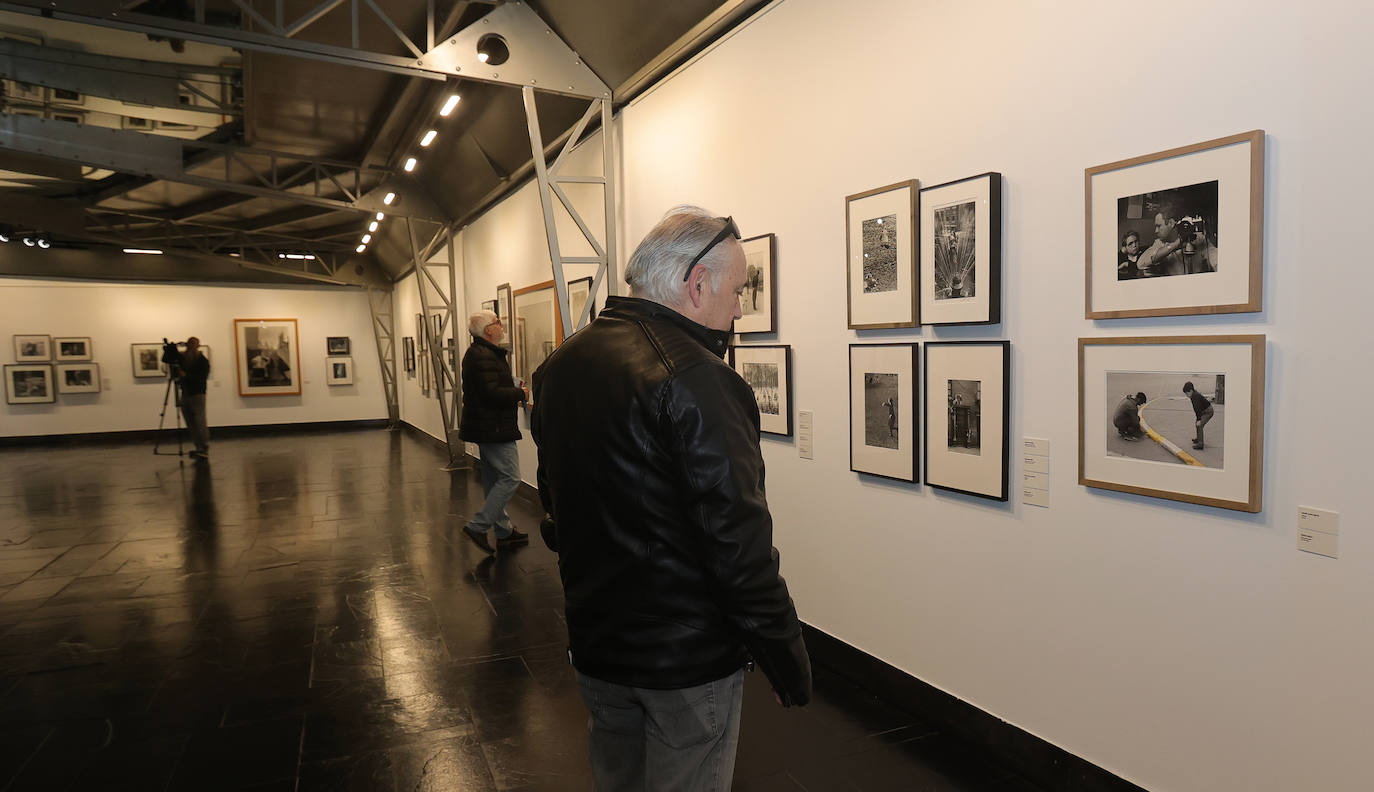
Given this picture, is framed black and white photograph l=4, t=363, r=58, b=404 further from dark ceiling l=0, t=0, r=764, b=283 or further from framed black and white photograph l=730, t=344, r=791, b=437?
framed black and white photograph l=730, t=344, r=791, b=437

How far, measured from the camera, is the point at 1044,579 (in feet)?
8.46

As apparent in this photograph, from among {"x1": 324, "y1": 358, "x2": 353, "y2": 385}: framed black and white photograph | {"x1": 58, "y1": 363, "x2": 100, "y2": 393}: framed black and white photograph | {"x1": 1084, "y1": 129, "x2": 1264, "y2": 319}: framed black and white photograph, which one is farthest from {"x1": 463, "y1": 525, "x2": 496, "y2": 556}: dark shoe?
{"x1": 58, "y1": 363, "x2": 100, "y2": 393}: framed black and white photograph

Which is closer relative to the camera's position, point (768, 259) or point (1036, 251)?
point (1036, 251)

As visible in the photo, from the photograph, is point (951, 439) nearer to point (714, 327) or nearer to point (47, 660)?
point (714, 327)

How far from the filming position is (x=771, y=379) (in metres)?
3.96

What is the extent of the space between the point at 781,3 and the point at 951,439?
224 centimetres

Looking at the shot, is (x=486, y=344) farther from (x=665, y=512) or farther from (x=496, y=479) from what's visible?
(x=665, y=512)

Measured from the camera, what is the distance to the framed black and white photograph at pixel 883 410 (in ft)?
10.1

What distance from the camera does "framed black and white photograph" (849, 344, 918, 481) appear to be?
10.1 ft

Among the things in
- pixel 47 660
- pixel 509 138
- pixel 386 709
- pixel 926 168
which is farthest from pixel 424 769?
pixel 509 138

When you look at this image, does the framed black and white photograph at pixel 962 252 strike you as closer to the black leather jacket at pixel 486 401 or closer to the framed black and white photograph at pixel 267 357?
the black leather jacket at pixel 486 401

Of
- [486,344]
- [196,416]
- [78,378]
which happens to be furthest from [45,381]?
[486,344]

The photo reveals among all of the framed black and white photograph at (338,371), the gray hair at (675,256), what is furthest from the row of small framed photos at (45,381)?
the gray hair at (675,256)

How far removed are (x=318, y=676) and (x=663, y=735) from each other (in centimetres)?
298
